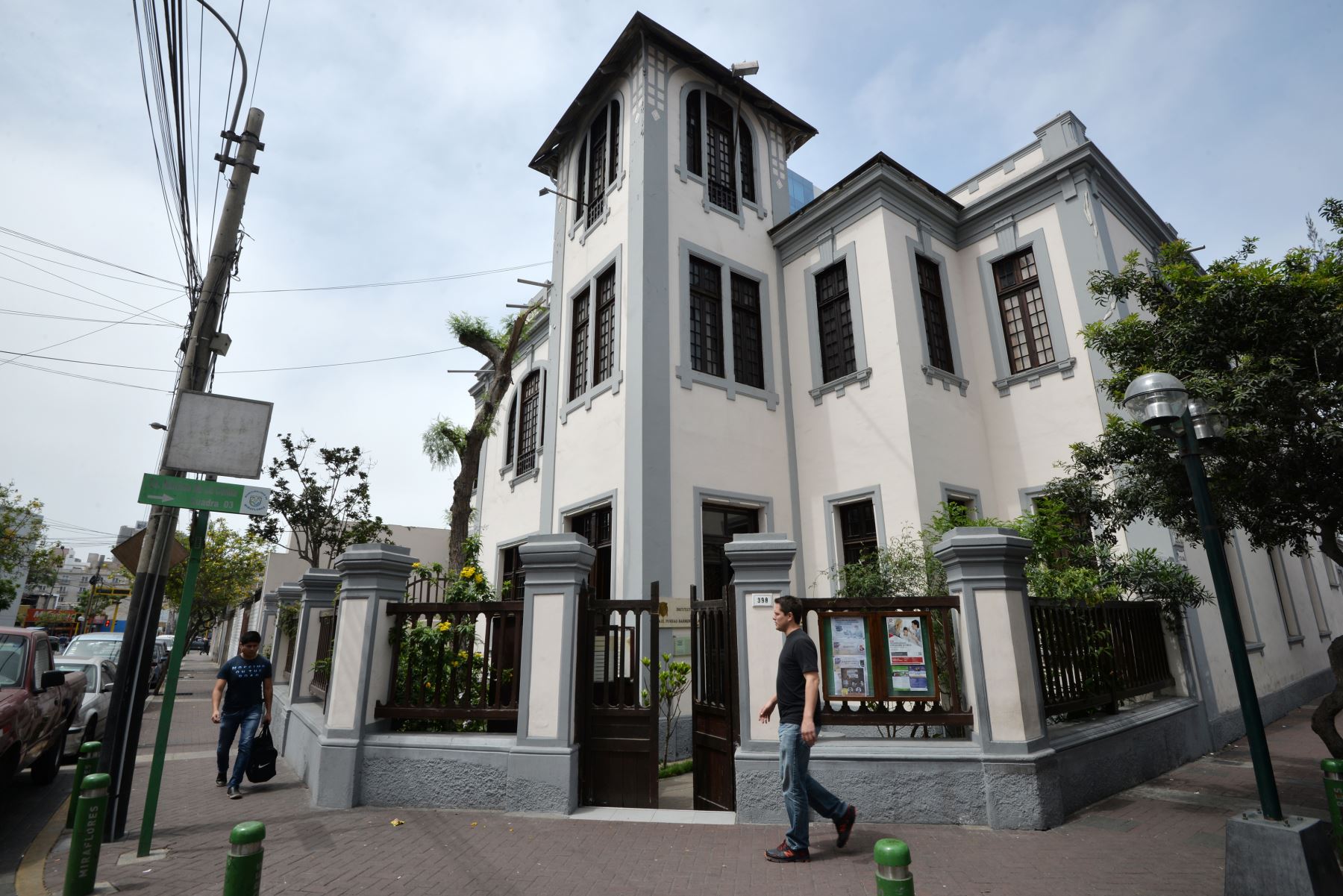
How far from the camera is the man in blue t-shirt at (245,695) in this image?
7.57 metres

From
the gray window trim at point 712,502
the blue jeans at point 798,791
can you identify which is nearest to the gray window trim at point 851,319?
the gray window trim at point 712,502

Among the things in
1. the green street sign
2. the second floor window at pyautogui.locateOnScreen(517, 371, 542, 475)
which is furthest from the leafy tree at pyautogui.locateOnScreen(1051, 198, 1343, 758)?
the second floor window at pyautogui.locateOnScreen(517, 371, 542, 475)

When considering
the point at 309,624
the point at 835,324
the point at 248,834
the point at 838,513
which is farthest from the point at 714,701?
the point at 835,324

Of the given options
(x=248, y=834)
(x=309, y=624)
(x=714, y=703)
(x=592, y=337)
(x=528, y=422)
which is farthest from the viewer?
(x=528, y=422)

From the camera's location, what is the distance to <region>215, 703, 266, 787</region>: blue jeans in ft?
24.1

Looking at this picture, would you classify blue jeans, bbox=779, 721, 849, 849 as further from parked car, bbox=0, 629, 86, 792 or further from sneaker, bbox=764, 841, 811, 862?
parked car, bbox=0, 629, 86, 792

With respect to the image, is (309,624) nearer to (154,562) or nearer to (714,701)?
(154,562)

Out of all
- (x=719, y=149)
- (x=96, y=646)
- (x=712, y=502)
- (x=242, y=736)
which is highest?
(x=719, y=149)

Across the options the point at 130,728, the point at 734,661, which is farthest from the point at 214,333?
the point at 734,661

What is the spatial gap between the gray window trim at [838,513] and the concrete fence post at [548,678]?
5.74 m

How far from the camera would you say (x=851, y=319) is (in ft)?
40.9

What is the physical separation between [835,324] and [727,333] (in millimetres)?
2095

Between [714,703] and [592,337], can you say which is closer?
[714,703]

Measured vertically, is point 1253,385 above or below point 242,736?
above
